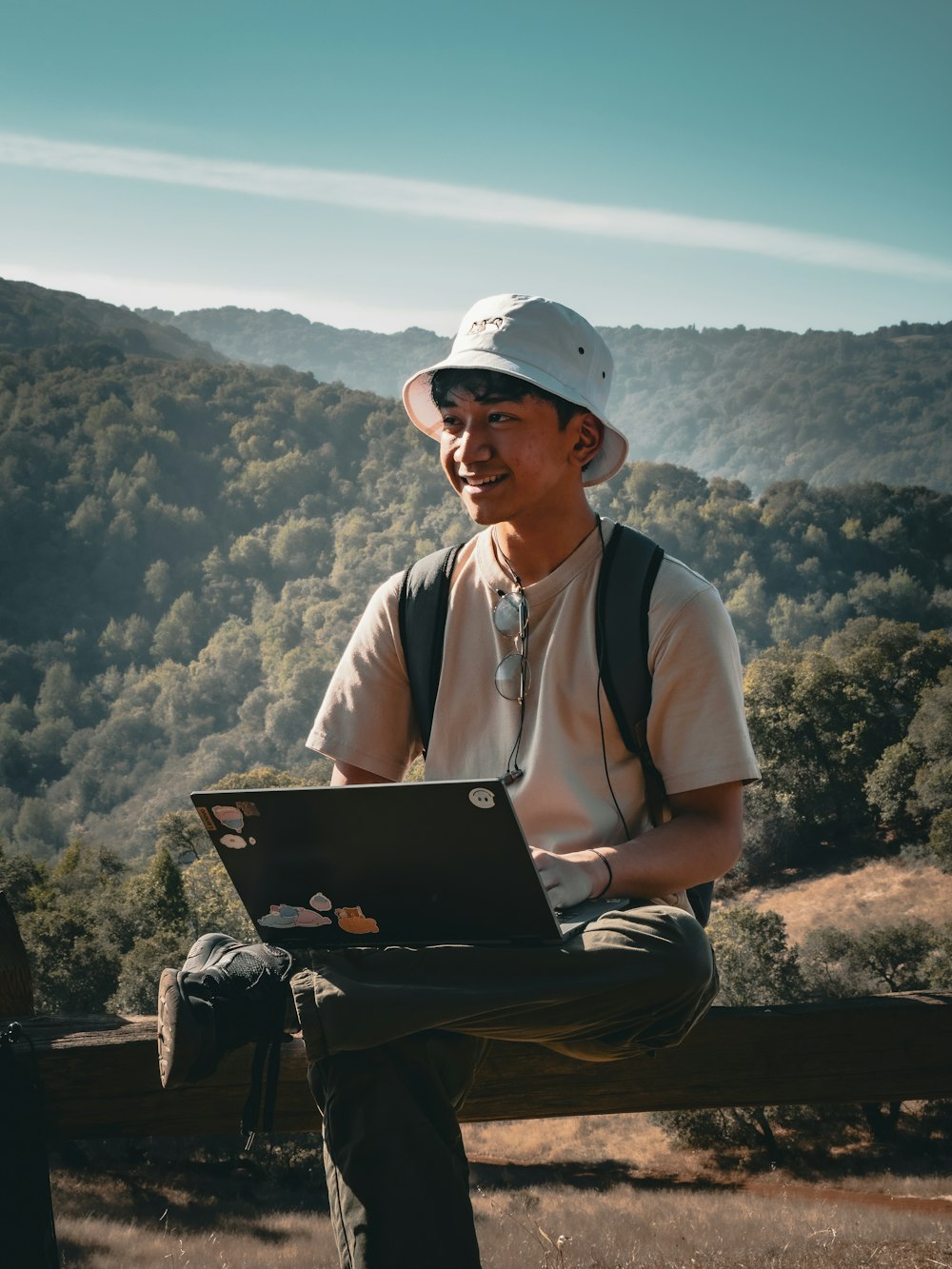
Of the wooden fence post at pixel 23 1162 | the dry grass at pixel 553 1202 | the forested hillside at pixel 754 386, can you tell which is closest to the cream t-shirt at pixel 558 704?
the wooden fence post at pixel 23 1162

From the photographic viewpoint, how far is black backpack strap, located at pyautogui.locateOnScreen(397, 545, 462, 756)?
7.48 ft

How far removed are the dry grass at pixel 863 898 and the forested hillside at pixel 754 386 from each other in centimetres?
6102

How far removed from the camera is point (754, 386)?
132 meters

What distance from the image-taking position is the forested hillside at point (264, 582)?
4269 centimetres

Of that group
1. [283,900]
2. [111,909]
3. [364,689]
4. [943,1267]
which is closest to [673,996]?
[283,900]

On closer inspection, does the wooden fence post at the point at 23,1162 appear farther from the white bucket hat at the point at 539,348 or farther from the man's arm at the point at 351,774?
the white bucket hat at the point at 539,348

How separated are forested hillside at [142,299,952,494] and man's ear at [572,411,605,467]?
325 feet

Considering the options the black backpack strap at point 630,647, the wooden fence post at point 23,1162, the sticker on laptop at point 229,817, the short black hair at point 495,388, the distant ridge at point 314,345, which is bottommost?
the wooden fence post at point 23,1162

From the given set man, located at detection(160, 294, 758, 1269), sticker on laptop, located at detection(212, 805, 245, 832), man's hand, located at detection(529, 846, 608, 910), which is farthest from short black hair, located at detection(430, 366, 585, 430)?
sticker on laptop, located at detection(212, 805, 245, 832)

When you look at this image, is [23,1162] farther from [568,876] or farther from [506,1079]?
[568,876]

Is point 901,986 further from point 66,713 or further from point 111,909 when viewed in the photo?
point 66,713

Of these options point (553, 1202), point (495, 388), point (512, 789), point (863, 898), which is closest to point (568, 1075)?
point (512, 789)

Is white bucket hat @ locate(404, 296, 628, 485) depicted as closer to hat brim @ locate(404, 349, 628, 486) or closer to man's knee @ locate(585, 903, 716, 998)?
hat brim @ locate(404, 349, 628, 486)

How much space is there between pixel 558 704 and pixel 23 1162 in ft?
3.79
